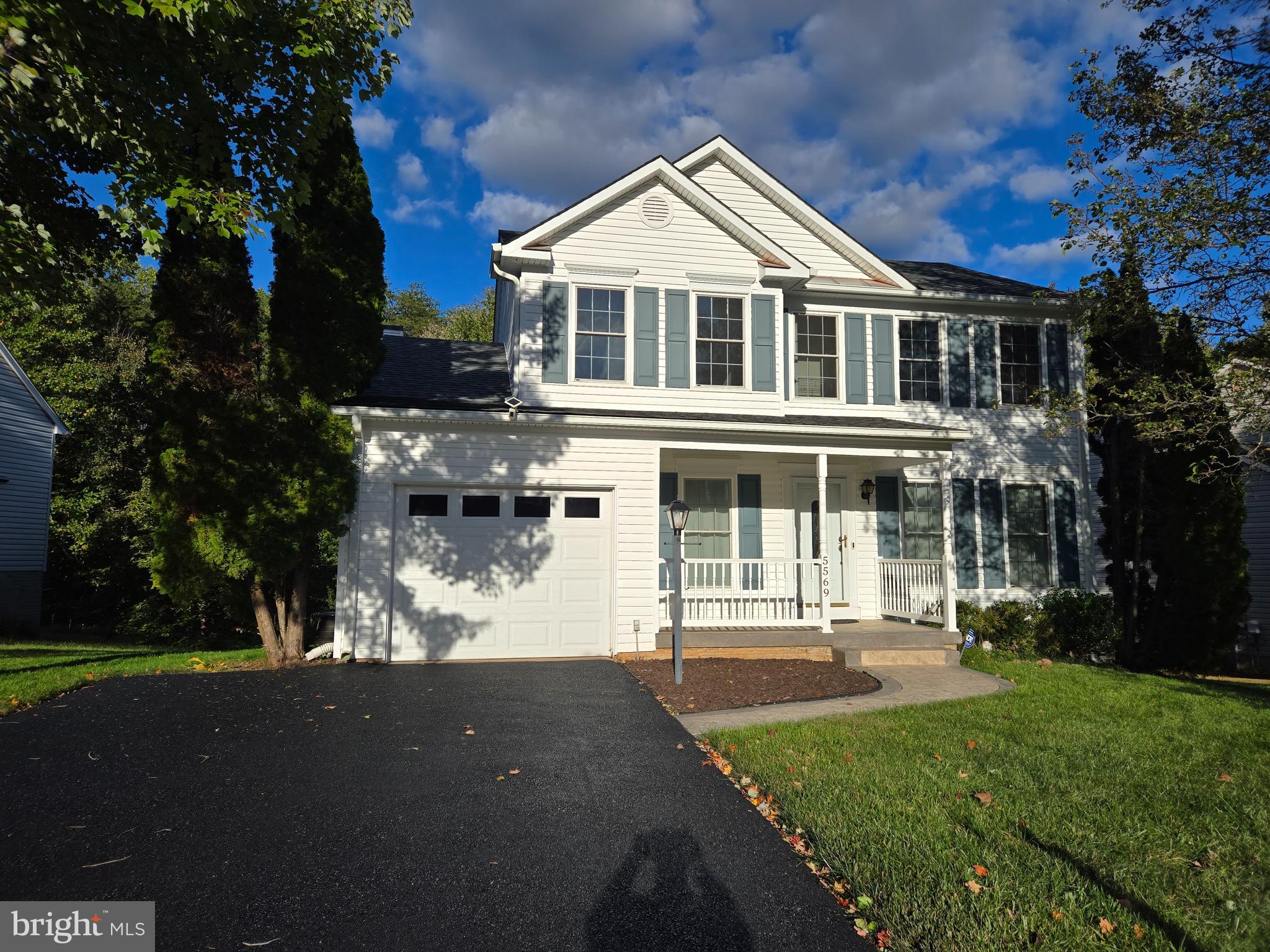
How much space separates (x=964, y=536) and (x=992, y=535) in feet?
1.69

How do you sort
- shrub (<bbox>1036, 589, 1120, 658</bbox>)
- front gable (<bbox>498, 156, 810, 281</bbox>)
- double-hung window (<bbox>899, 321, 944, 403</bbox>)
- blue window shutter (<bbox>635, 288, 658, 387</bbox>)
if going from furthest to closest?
1. double-hung window (<bbox>899, 321, 944, 403</bbox>)
2. shrub (<bbox>1036, 589, 1120, 658</bbox>)
3. blue window shutter (<bbox>635, 288, 658, 387</bbox>)
4. front gable (<bbox>498, 156, 810, 281</bbox>)

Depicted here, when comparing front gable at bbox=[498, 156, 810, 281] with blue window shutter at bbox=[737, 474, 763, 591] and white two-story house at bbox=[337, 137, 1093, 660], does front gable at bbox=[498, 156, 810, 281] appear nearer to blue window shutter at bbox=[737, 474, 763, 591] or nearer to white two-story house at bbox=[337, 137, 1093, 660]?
white two-story house at bbox=[337, 137, 1093, 660]

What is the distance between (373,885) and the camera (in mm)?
3467

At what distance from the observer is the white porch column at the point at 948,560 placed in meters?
10.7

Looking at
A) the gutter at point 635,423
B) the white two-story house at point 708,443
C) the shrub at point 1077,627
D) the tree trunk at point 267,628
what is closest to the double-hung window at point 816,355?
the white two-story house at point 708,443

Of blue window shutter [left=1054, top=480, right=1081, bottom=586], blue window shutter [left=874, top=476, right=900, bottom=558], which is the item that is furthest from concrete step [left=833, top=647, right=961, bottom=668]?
blue window shutter [left=1054, top=480, right=1081, bottom=586]

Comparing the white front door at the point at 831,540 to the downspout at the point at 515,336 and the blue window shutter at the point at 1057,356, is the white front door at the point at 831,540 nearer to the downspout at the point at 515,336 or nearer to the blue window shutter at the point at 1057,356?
the blue window shutter at the point at 1057,356

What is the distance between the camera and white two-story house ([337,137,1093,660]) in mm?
9820

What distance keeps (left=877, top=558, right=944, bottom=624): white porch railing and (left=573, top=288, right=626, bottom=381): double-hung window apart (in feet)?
18.6

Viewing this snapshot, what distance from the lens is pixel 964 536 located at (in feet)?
40.9

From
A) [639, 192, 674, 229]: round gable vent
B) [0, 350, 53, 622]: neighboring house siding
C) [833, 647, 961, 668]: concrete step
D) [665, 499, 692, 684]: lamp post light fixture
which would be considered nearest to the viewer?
[665, 499, 692, 684]: lamp post light fixture

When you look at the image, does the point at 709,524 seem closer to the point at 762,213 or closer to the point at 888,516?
the point at 888,516

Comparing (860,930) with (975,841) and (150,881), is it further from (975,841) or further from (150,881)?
(150,881)

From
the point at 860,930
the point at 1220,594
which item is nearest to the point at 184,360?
the point at 860,930
